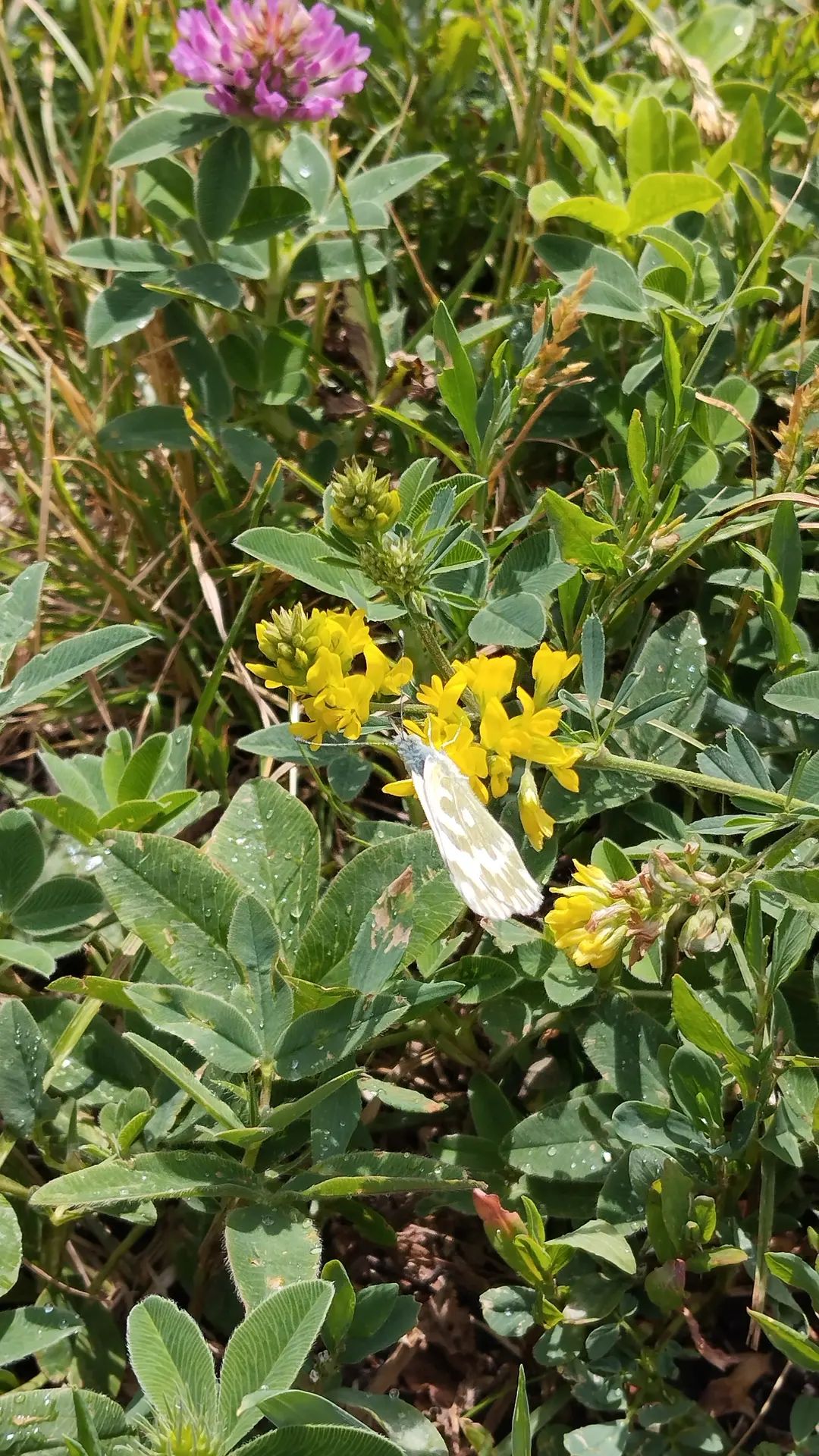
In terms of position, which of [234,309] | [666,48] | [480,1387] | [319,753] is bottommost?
[480,1387]

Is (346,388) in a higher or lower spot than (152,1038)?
higher

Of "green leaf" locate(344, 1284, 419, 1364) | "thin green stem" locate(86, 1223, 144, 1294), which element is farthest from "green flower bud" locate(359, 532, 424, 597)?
"thin green stem" locate(86, 1223, 144, 1294)

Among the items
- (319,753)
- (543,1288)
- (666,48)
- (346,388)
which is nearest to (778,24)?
(666,48)

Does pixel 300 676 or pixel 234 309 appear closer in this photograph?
pixel 300 676

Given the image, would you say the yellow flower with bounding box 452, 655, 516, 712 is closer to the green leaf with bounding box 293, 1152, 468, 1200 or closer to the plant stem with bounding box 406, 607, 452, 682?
the plant stem with bounding box 406, 607, 452, 682

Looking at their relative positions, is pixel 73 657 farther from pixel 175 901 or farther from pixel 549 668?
pixel 549 668

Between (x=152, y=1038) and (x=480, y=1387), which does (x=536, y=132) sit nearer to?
(x=152, y=1038)
